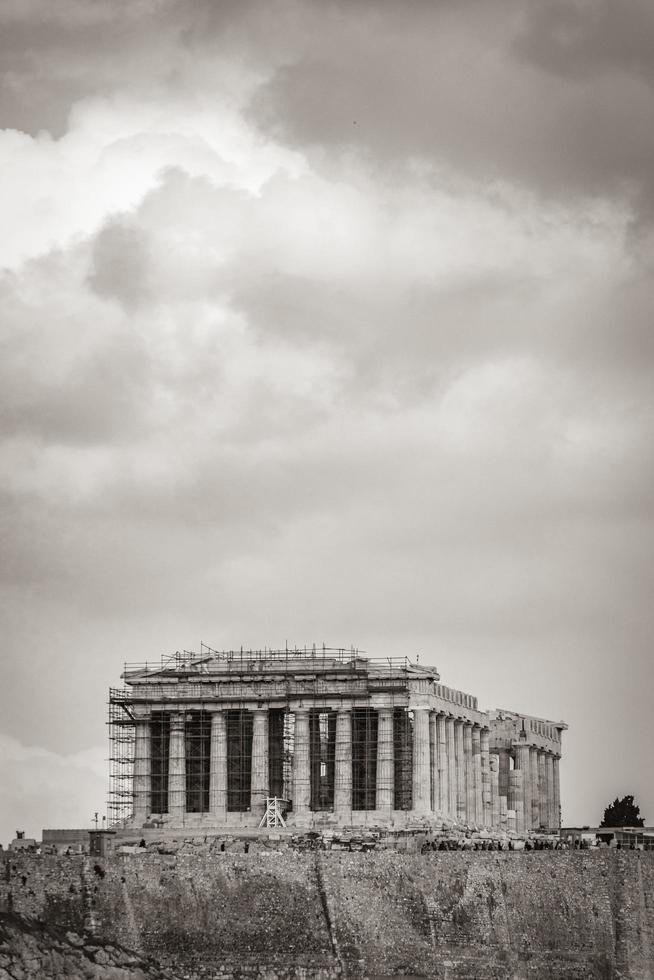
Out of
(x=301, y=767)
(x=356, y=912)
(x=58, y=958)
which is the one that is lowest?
(x=58, y=958)

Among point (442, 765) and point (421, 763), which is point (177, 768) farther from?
point (442, 765)

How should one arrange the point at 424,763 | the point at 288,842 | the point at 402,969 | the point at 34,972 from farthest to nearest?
the point at 424,763 < the point at 288,842 < the point at 402,969 < the point at 34,972

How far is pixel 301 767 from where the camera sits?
609 feet

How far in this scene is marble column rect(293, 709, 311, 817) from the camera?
607 ft

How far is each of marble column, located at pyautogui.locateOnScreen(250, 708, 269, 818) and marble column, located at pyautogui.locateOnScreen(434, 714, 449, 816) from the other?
13.2 meters

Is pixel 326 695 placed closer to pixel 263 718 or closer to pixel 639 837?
pixel 263 718

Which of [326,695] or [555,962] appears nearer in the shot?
[555,962]

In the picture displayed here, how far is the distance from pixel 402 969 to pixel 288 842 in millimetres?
15149

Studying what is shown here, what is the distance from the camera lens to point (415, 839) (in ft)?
531

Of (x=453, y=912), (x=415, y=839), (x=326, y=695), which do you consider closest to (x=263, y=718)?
(x=326, y=695)

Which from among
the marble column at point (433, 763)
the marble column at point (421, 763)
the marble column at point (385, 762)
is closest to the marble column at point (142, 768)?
the marble column at point (385, 762)

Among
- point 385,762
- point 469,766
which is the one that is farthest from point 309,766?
point 469,766

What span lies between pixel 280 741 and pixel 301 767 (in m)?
5.13

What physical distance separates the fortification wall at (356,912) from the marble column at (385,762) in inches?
1388
